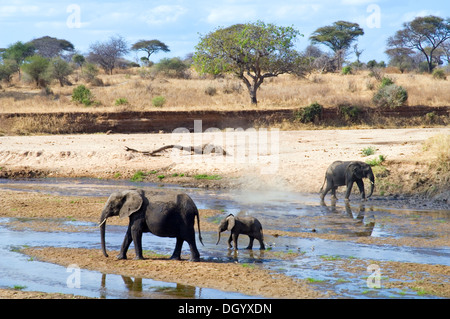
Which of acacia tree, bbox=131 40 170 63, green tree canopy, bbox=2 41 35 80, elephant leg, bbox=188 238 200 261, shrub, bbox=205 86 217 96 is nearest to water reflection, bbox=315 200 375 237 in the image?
elephant leg, bbox=188 238 200 261

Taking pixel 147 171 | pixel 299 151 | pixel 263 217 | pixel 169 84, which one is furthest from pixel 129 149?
pixel 169 84

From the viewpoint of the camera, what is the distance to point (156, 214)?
425 inches

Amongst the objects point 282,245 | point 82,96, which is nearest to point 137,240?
point 282,245

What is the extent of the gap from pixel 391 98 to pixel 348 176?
20.4 meters

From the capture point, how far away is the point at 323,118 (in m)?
35.8

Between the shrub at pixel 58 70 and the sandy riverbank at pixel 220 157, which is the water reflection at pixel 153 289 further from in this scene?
the shrub at pixel 58 70

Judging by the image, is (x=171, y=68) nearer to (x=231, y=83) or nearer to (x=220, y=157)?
(x=231, y=83)

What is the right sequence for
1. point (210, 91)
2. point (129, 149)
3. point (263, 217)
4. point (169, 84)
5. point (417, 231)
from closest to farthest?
point (417, 231) < point (263, 217) < point (129, 149) < point (210, 91) < point (169, 84)

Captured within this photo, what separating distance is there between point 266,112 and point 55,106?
12.4 meters

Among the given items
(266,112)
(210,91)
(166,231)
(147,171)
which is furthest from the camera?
(210,91)

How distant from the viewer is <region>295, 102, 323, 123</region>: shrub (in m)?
35.0

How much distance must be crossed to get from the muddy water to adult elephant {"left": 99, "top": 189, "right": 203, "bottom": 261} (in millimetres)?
938

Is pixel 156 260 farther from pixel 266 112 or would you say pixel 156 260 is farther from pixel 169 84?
pixel 169 84

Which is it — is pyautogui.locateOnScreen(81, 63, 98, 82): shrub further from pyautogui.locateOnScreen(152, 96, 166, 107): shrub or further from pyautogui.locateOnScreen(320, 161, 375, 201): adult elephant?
pyautogui.locateOnScreen(320, 161, 375, 201): adult elephant
